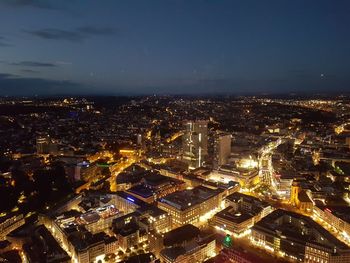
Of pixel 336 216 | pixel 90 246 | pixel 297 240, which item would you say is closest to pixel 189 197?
pixel 297 240

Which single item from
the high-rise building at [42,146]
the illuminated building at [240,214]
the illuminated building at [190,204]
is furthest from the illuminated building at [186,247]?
the high-rise building at [42,146]

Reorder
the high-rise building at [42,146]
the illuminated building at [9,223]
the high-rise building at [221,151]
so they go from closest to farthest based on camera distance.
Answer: the illuminated building at [9,223], the high-rise building at [221,151], the high-rise building at [42,146]

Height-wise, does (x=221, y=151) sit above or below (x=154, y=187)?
above

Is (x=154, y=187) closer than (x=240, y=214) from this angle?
No

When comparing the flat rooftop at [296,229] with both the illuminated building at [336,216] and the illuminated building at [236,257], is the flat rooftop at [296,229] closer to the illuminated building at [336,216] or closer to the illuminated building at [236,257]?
the illuminated building at [336,216]

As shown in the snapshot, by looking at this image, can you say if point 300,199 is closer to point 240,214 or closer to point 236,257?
point 240,214

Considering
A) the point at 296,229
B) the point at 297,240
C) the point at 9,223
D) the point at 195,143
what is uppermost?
the point at 195,143
